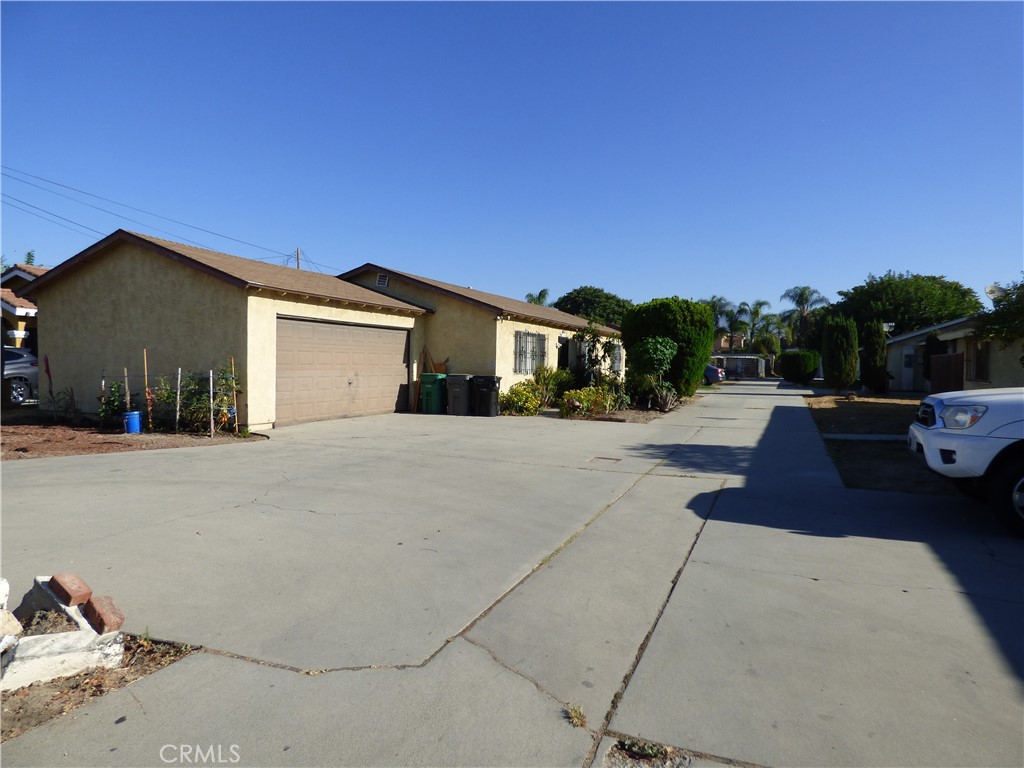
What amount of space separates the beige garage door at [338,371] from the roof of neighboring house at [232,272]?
762 mm

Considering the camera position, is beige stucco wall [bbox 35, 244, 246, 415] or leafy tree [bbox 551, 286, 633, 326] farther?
leafy tree [bbox 551, 286, 633, 326]

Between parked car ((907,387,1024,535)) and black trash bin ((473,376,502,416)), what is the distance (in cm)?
1174

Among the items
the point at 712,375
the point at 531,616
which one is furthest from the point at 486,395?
the point at 712,375

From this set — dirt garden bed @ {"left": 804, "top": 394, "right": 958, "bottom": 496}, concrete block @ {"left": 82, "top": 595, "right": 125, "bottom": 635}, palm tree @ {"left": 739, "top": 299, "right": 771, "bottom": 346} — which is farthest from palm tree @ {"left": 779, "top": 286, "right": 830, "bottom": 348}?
concrete block @ {"left": 82, "top": 595, "right": 125, "bottom": 635}

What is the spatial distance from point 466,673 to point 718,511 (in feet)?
13.8

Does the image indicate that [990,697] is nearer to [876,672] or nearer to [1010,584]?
[876,672]

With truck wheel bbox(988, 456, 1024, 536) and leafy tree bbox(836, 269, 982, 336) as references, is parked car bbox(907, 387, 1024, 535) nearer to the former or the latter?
truck wheel bbox(988, 456, 1024, 536)

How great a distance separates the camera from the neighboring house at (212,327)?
1299cm

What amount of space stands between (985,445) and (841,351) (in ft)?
76.1

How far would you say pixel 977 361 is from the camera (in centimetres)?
2022

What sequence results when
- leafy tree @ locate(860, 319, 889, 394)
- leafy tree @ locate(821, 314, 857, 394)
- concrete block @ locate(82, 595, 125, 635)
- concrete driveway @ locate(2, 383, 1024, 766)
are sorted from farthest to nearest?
leafy tree @ locate(860, 319, 889, 394) → leafy tree @ locate(821, 314, 857, 394) → concrete block @ locate(82, 595, 125, 635) → concrete driveway @ locate(2, 383, 1024, 766)

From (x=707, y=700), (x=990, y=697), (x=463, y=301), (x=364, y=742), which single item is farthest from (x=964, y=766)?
(x=463, y=301)

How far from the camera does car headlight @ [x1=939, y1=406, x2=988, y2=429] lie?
5820mm

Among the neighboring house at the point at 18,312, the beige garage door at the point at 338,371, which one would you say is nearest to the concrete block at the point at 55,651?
the beige garage door at the point at 338,371
